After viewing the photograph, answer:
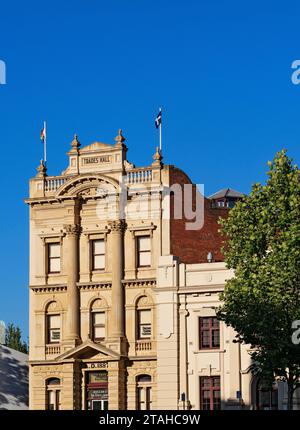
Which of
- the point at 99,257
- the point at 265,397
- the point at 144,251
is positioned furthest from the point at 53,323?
the point at 265,397

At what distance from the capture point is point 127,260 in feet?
216

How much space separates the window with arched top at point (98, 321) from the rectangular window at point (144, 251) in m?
3.62

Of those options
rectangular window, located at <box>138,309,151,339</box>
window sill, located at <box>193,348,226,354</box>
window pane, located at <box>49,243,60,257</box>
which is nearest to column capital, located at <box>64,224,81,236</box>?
window pane, located at <box>49,243,60,257</box>

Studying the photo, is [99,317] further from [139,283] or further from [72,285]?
[139,283]

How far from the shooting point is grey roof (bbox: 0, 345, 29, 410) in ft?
231

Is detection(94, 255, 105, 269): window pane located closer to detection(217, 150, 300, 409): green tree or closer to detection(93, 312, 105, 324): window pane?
detection(93, 312, 105, 324): window pane

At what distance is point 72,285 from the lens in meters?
66.8

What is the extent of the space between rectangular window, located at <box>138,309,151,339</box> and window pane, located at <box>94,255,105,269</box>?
3.99m

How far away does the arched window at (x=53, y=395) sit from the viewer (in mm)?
66250

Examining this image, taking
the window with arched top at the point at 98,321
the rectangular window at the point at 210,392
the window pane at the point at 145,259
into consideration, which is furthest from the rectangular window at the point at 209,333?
the window with arched top at the point at 98,321

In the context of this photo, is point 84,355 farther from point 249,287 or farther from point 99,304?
point 249,287

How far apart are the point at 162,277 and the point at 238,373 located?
730cm

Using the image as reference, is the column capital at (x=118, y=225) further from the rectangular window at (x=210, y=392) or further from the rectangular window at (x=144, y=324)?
the rectangular window at (x=210, y=392)
